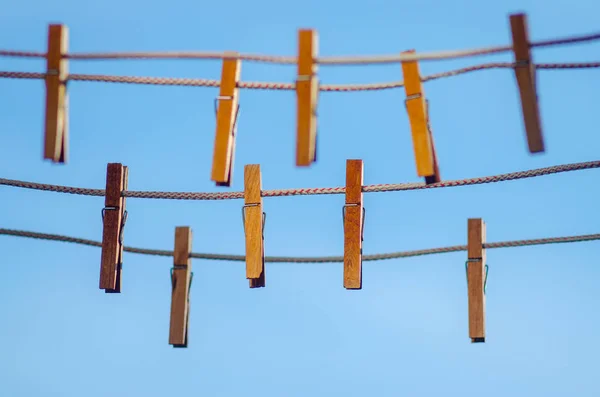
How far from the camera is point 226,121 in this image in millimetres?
6074

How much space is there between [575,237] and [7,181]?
311 centimetres

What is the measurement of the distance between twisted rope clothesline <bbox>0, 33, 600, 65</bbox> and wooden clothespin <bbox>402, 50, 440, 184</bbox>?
8.7 inches

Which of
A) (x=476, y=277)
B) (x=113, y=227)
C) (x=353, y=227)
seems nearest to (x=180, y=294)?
(x=113, y=227)

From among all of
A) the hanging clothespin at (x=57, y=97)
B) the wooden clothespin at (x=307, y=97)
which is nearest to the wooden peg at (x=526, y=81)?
the wooden clothespin at (x=307, y=97)

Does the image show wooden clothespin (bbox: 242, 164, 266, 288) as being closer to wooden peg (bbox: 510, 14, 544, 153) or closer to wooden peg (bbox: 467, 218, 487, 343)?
wooden peg (bbox: 467, 218, 487, 343)

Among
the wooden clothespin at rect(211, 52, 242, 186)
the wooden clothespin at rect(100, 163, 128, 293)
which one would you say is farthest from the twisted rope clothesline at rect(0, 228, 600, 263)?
the wooden clothespin at rect(211, 52, 242, 186)

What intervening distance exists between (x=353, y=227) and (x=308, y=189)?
0.31m

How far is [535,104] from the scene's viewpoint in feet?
18.1

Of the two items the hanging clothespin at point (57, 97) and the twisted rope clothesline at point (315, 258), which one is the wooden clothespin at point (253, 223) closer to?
the twisted rope clothesline at point (315, 258)

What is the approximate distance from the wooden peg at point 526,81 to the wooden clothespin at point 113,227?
238cm

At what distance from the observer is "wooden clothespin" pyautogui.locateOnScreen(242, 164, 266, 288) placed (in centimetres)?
662

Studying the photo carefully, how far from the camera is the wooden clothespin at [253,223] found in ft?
21.7

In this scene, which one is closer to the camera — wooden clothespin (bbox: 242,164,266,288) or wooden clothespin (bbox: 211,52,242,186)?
wooden clothespin (bbox: 211,52,242,186)

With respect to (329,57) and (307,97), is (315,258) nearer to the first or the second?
(307,97)
